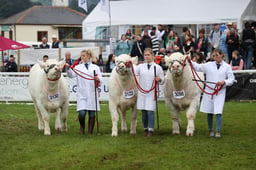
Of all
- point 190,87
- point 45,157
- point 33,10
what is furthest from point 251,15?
point 33,10

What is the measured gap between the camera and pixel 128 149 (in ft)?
32.9

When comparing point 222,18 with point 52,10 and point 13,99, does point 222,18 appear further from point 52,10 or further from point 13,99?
point 52,10

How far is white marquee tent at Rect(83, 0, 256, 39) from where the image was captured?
25.7 metres

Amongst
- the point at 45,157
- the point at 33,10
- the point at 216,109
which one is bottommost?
the point at 45,157

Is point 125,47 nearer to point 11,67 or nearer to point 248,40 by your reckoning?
point 248,40

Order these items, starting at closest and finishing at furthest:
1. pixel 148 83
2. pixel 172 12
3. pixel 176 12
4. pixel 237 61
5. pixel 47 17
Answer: pixel 148 83 < pixel 237 61 < pixel 176 12 < pixel 172 12 < pixel 47 17

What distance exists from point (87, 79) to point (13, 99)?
9793 mm

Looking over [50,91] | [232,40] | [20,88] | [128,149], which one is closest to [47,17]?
[20,88]

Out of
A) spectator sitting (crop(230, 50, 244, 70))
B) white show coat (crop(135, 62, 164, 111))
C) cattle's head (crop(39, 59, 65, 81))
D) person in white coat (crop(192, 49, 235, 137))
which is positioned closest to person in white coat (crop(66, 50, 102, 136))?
cattle's head (crop(39, 59, 65, 81))

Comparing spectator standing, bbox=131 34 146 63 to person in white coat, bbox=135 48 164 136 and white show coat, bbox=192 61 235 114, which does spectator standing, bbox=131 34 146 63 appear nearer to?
person in white coat, bbox=135 48 164 136

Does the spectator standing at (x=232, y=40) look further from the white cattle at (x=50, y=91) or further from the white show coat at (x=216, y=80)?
the white cattle at (x=50, y=91)

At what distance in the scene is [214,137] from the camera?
11477mm

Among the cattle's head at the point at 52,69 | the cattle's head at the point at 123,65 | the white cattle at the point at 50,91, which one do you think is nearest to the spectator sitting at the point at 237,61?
the cattle's head at the point at 123,65

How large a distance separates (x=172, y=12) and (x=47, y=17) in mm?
61360
